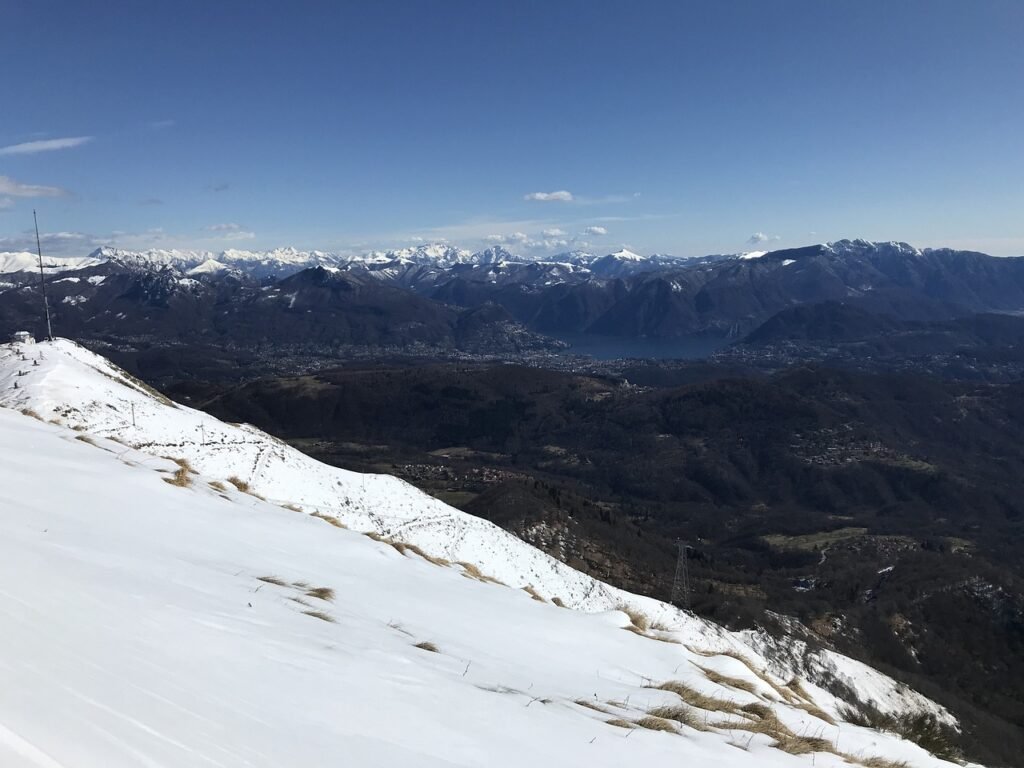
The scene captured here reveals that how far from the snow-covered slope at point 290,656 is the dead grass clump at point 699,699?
90 millimetres

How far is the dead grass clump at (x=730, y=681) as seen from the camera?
44.3ft

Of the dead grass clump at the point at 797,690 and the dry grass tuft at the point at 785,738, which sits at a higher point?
the dry grass tuft at the point at 785,738

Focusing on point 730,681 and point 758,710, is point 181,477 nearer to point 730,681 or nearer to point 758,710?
point 730,681

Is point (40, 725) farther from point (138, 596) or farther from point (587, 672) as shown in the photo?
point (587, 672)

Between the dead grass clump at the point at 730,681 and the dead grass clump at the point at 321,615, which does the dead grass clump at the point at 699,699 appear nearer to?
the dead grass clump at the point at 730,681

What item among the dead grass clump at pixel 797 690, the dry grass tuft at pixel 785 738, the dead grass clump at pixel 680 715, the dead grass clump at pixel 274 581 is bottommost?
the dead grass clump at pixel 797 690

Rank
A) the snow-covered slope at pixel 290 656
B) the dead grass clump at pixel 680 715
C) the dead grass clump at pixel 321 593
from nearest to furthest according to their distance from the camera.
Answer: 1. the snow-covered slope at pixel 290 656
2. the dead grass clump at pixel 680 715
3. the dead grass clump at pixel 321 593

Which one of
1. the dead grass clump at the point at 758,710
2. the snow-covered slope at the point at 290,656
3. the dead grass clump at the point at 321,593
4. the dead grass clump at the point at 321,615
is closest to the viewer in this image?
the snow-covered slope at the point at 290,656

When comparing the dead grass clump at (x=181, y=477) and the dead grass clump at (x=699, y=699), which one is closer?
the dead grass clump at (x=699, y=699)

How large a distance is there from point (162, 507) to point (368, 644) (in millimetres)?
9823

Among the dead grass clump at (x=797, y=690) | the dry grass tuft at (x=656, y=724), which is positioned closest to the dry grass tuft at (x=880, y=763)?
the dry grass tuft at (x=656, y=724)

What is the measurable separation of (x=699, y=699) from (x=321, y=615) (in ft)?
23.2

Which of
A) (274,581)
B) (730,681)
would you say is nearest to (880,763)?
(730,681)

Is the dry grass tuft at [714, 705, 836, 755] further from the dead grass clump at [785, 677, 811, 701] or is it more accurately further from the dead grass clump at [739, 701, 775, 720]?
the dead grass clump at [785, 677, 811, 701]
